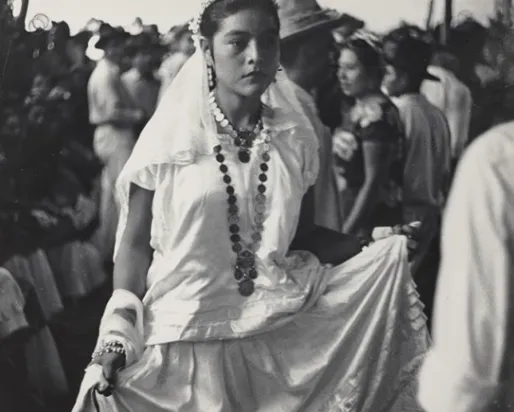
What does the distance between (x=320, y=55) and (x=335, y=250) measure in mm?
411

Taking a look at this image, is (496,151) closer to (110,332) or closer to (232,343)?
(232,343)

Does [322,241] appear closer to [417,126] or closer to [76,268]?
[417,126]

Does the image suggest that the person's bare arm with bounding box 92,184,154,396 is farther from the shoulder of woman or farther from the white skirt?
the shoulder of woman

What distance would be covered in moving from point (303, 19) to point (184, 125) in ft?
1.11

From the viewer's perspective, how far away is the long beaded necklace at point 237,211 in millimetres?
1424

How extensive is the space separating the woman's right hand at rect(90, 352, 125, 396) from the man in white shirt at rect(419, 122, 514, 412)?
59 cm

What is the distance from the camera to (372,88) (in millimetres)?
1478

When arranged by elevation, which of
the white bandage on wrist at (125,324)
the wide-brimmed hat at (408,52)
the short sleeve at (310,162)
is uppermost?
the wide-brimmed hat at (408,52)

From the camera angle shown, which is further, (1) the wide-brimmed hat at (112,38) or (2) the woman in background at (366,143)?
(1) the wide-brimmed hat at (112,38)

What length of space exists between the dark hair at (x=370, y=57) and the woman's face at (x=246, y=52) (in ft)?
0.56

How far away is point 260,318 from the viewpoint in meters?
1.41

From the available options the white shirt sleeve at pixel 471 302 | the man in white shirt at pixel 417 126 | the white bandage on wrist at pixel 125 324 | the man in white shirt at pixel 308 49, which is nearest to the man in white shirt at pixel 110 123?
the white bandage on wrist at pixel 125 324

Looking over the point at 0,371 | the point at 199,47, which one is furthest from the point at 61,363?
the point at 199,47

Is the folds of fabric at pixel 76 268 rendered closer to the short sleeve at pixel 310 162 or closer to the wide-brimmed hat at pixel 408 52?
the short sleeve at pixel 310 162
